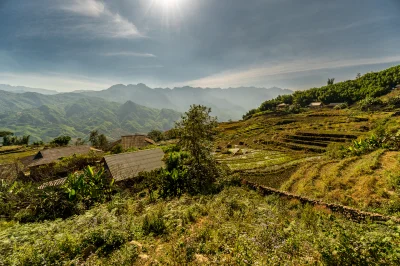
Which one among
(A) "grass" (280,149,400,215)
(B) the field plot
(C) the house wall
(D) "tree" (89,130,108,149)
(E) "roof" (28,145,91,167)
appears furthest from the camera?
(D) "tree" (89,130,108,149)

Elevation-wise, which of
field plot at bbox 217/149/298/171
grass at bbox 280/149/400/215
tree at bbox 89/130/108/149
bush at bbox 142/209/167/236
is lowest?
tree at bbox 89/130/108/149

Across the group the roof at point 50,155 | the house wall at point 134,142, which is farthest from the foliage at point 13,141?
the house wall at point 134,142

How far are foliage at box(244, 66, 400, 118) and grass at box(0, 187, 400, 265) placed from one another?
368ft

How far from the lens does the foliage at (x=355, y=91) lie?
9038cm

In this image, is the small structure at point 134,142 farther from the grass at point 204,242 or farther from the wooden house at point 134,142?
the grass at point 204,242

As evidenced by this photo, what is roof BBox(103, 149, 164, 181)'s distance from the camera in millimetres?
21312

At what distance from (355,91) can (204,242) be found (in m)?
127

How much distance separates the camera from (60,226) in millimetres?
9539

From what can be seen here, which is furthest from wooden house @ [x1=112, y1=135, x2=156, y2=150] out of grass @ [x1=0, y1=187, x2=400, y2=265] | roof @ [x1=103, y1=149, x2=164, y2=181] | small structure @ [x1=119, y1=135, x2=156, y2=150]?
grass @ [x1=0, y1=187, x2=400, y2=265]

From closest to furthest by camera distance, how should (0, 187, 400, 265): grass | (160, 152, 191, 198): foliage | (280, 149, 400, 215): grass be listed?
(0, 187, 400, 265): grass < (280, 149, 400, 215): grass < (160, 152, 191, 198): foliage

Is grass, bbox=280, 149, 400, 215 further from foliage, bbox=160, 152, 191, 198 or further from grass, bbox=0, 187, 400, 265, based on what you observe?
foliage, bbox=160, 152, 191, 198

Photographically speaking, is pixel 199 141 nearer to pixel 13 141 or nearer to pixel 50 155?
pixel 50 155

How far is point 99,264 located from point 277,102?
460 feet

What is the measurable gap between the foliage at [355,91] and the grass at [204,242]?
11222cm
